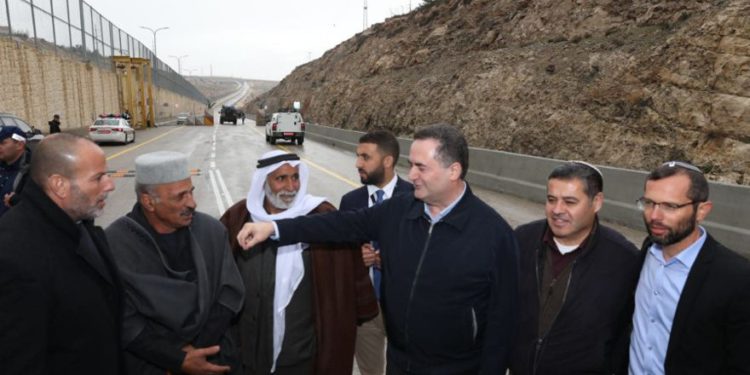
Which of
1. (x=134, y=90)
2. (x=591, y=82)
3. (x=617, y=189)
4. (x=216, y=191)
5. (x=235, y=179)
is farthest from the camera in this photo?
(x=134, y=90)

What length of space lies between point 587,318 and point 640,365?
32 cm

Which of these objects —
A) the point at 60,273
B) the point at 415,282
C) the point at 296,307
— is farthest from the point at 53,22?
the point at 415,282

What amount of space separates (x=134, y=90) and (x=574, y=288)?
176 feet

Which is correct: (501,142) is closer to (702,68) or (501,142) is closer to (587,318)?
(702,68)

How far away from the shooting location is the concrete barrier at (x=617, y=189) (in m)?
7.79

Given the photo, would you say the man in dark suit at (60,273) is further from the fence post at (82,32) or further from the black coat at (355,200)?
the fence post at (82,32)

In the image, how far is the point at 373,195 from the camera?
4309 mm

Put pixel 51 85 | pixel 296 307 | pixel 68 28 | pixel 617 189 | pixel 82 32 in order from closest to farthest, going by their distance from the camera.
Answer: pixel 296 307, pixel 617 189, pixel 51 85, pixel 68 28, pixel 82 32

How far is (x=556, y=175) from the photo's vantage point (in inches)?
110

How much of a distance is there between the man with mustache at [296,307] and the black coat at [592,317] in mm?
1139

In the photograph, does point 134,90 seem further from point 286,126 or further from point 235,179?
point 235,179

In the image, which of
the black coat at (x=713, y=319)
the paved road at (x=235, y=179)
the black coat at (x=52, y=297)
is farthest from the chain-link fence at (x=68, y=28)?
the black coat at (x=713, y=319)

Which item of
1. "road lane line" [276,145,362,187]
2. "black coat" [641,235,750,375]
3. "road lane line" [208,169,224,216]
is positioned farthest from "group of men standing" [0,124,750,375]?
"road lane line" [276,145,362,187]

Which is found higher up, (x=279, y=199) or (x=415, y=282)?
(x=279, y=199)
